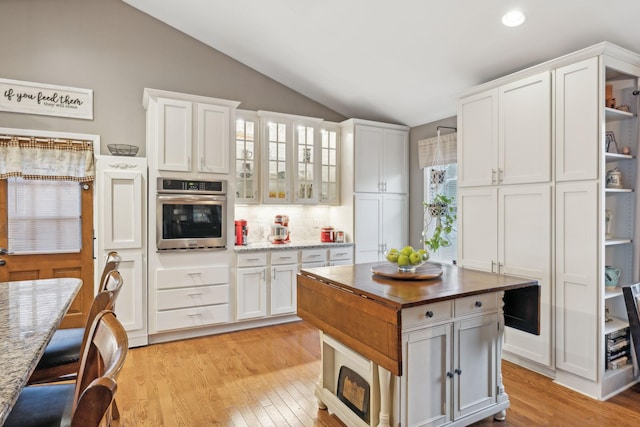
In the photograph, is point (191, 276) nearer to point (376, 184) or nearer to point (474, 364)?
point (376, 184)

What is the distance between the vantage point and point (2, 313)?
1.48 m

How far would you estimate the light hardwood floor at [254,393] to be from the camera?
2318mm

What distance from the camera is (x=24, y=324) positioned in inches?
52.2

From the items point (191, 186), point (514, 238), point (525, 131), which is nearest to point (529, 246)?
point (514, 238)

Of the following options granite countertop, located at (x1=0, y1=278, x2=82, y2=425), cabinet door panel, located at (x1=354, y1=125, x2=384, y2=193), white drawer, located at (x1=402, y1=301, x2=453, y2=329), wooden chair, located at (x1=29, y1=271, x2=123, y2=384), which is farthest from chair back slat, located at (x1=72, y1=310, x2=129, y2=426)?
cabinet door panel, located at (x1=354, y1=125, x2=384, y2=193)

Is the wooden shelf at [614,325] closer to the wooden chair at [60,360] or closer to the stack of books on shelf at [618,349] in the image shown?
the stack of books on shelf at [618,349]

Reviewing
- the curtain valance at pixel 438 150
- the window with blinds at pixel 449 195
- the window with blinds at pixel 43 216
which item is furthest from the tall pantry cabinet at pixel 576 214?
the window with blinds at pixel 43 216

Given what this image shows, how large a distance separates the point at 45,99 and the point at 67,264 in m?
1.66

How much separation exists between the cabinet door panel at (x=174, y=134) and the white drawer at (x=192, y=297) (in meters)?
1.22

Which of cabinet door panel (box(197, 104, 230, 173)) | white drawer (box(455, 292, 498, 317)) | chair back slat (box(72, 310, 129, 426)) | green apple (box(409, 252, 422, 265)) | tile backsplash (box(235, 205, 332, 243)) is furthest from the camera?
tile backsplash (box(235, 205, 332, 243))

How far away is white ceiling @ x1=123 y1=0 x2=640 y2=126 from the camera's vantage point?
8.86 ft

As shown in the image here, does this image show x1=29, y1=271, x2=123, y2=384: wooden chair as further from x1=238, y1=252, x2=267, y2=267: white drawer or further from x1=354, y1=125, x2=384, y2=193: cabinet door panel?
x1=354, y1=125, x2=384, y2=193: cabinet door panel

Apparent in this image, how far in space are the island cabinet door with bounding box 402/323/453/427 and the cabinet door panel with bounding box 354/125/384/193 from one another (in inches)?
113

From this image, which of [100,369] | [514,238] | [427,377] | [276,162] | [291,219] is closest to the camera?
[100,369]
